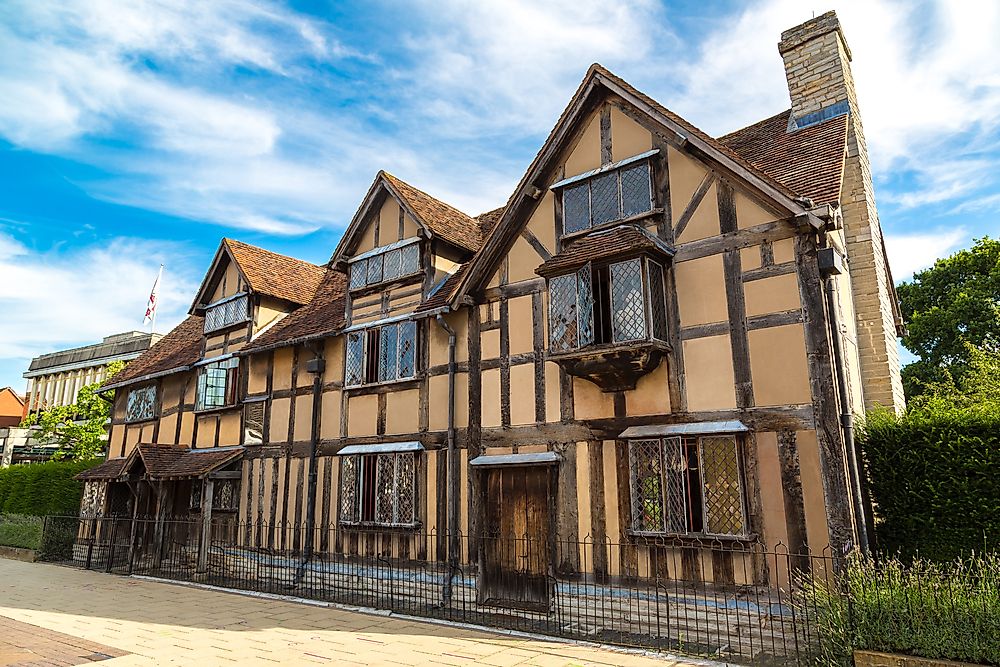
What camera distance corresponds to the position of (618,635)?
9625 mm

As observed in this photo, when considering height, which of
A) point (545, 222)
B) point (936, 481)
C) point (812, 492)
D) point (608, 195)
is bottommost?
point (812, 492)

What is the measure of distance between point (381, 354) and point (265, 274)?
664 centimetres

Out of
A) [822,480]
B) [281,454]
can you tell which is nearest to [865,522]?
[822,480]

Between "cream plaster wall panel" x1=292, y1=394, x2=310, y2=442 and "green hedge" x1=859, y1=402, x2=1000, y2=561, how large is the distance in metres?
12.1

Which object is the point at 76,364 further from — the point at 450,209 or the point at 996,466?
the point at 996,466

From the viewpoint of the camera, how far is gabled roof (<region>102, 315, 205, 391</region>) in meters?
20.7

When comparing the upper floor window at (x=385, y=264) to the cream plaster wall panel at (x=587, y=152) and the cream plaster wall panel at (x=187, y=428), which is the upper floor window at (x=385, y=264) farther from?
the cream plaster wall panel at (x=187, y=428)

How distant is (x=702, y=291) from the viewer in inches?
423

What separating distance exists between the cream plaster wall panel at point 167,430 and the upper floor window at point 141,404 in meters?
0.65

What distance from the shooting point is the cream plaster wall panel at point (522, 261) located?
1298 cm

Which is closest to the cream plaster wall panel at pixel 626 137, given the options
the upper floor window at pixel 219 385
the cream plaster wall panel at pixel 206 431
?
the upper floor window at pixel 219 385

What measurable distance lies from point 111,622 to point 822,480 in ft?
37.1

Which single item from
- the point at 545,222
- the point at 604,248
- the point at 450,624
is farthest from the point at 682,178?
the point at 450,624

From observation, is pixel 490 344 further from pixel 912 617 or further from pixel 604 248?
pixel 912 617
